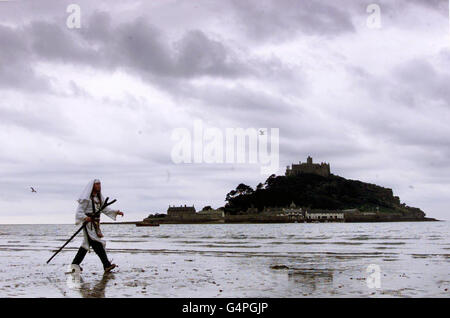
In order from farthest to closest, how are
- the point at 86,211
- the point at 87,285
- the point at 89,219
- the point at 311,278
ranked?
the point at 86,211
the point at 89,219
the point at 311,278
the point at 87,285

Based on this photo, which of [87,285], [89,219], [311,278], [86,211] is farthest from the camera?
[86,211]

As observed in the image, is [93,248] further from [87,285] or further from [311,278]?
[311,278]

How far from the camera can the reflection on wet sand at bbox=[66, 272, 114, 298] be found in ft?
32.2

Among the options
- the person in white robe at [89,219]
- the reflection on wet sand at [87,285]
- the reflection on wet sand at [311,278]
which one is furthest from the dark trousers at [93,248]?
the reflection on wet sand at [311,278]

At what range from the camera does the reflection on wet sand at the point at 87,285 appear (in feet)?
32.2

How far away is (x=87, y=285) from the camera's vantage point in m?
11.2

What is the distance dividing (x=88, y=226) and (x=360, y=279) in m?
7.06

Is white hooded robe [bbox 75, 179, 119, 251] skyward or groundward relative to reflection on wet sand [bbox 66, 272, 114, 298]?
skyward

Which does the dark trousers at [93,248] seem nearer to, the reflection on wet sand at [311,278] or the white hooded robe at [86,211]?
the white hooded robe at [86,211]

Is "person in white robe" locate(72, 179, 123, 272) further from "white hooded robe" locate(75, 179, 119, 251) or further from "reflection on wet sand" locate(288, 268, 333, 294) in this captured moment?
"reflection on wet sand" locate(288, 268, 333, 294)

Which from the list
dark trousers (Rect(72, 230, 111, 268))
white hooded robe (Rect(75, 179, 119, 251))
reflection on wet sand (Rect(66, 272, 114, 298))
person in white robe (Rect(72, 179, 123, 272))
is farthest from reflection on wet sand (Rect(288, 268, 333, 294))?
white hooded robe (Rect(75, 179, 119, 251))

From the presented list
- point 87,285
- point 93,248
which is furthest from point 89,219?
point 87,285
